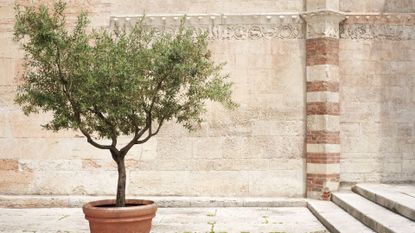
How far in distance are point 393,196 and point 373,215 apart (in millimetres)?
899

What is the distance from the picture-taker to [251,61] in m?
9.11

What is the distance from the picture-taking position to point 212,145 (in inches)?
356

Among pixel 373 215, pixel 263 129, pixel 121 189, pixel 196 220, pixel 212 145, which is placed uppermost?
pixel 263 129

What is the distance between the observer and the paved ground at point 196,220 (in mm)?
6758

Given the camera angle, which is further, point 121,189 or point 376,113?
point 376,113

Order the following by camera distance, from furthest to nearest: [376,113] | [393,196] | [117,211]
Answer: [376,113] → [393,196] → [117,211]

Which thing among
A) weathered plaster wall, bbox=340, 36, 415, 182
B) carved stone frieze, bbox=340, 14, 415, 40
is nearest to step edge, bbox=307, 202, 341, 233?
weathered plaster wall, bbox=340, 36, 415, 182

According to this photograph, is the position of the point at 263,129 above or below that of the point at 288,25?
below

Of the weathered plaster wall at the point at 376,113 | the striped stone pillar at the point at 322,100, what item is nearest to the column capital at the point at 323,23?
the striped stone pillar at the point at 322,100

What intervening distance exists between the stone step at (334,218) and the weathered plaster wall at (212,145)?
0.80m

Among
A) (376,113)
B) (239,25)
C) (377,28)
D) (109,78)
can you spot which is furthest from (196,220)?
(377,28)

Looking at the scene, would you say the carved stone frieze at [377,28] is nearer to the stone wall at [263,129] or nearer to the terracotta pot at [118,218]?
the stone wall at [263,129]

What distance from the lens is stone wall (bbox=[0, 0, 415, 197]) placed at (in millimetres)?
8977

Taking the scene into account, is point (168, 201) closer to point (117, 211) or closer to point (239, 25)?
point (117, 211)
